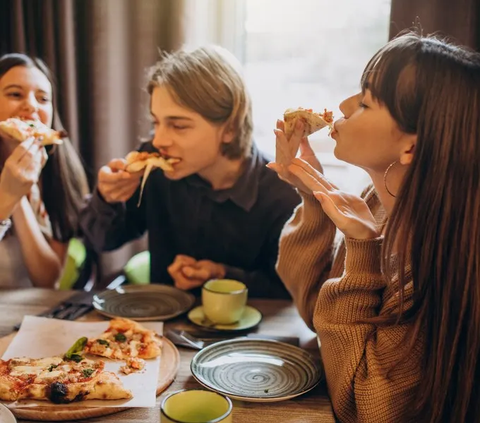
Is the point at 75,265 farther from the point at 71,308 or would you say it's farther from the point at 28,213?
the point at 71,308

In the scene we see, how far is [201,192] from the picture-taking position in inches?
80.0

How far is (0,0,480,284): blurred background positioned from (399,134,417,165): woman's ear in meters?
1.41

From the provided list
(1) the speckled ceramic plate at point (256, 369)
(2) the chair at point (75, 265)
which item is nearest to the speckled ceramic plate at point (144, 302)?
(1) the speckled ceramic plate at point (256, 369)

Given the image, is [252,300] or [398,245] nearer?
[398,245]

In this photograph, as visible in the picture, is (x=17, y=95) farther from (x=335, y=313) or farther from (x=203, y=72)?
(x=335, y=313)

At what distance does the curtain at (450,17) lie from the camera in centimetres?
212

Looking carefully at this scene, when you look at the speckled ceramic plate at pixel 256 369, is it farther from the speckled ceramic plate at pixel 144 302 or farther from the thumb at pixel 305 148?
the thumb at pixel 305 148

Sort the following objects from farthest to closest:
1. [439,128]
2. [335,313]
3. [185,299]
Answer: [185,299] < [335,313] < [439,128]

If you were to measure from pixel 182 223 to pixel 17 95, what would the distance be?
69cm

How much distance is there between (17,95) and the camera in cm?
196

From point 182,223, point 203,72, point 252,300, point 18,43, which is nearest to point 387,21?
point 203,72

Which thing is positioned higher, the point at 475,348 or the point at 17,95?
the point at 17,95

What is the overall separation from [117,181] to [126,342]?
0.72m

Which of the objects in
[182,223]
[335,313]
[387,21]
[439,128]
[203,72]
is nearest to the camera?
[439,128]
